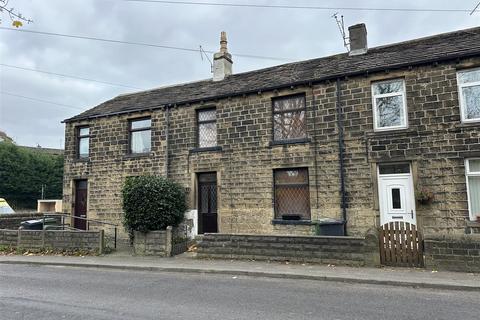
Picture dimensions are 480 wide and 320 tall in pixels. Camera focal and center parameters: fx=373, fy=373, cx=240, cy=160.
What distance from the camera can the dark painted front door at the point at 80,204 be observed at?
58.7 ft

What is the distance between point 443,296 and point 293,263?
4.03 m

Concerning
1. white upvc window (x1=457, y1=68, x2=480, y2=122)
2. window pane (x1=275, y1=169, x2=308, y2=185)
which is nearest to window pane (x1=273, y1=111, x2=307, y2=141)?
window pane (x1=275, y1=169, x2=308, y2=185)

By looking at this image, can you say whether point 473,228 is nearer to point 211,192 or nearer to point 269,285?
point 269,285

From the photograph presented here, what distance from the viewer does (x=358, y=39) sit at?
14.9 m

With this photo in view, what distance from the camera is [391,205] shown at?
1187 centimetres

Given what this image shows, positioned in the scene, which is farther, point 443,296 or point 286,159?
point 286,159

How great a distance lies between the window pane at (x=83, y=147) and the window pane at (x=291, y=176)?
32.8 ft

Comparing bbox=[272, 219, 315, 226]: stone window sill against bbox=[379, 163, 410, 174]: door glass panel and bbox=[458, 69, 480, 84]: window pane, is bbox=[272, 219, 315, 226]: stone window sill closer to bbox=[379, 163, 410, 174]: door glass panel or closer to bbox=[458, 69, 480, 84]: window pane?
bbox=[379, 163, 410, 174]: door glass panel

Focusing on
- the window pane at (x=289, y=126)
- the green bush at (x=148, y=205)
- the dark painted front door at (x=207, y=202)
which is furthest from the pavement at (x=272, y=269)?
the window pane at (x=289, y=126)

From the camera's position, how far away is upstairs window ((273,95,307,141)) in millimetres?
13719

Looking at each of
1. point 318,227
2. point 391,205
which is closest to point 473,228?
point 391,205

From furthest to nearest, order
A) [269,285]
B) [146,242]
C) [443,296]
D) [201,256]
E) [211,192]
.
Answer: [211,192] → [146,242] → [201,256] → [269,285] → [443,296]

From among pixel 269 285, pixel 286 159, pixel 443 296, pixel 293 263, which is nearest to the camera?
pixel 443 296

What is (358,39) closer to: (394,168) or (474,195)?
(394,168)
